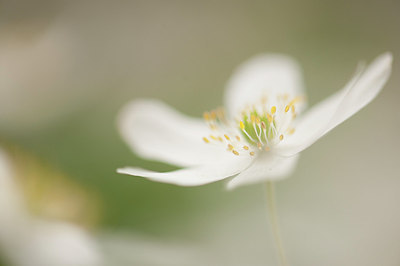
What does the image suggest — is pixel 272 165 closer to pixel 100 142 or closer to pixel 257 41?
A: pixel 100 142

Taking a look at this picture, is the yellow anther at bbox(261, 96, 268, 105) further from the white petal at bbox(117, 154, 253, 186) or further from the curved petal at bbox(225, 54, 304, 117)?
the white petal at bbox(117, 154, 253, 186)

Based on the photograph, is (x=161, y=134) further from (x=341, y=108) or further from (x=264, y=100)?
(x=341, y=108)

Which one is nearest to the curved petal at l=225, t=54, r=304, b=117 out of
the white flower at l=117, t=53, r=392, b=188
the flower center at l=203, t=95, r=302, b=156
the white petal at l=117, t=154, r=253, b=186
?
the white flower at l=117, t=53, r=392, b=188

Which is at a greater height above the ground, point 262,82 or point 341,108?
point 262,82

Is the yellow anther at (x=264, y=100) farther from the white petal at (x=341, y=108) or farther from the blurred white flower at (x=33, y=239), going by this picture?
the blurred white flower at (x=33, y=239)

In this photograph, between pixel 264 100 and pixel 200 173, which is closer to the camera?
pixel 200 173

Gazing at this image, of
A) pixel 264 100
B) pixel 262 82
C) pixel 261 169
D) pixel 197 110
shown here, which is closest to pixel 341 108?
pixel 261 169
